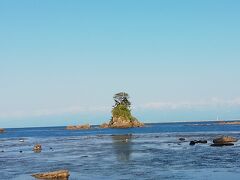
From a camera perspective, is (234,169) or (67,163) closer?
(234,169)

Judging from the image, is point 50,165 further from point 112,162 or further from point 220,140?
point 220,140

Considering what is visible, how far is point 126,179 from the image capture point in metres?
54.7

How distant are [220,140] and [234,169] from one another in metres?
44.4

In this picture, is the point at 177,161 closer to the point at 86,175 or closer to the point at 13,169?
the point at 86,175

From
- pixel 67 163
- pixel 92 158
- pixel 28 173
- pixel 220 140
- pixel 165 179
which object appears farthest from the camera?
pixel 220 140

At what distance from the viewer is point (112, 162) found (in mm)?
74438

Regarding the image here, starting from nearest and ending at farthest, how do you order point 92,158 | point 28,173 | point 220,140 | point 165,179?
1. point 165,179
2. point 28,173
3. point 92,158
4. point 220,140

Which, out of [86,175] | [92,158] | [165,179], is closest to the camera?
[165,179]

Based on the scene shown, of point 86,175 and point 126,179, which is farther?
point 86,175

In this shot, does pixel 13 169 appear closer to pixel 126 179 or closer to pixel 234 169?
pixel 126 179

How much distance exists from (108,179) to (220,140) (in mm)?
54651

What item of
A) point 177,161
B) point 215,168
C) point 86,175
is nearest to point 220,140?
point 177,161

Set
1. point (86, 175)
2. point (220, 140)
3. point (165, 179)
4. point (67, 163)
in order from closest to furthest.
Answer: point (165, 179) < point (86, 175) < point (67, 163) < point (220, 140)

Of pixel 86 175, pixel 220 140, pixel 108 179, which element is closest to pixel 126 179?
pixel 108 179
